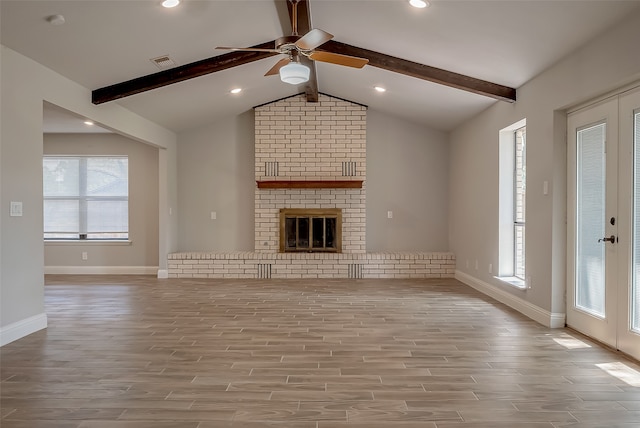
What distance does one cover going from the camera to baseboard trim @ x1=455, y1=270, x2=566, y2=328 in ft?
13.7

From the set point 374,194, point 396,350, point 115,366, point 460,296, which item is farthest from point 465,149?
point 115,366

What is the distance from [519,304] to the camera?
15.9 ft

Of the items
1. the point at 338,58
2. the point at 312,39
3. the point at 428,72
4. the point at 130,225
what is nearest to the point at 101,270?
the point at 130,225

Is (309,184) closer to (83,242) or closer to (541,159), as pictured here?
(541,159)

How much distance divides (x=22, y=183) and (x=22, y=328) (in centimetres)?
130

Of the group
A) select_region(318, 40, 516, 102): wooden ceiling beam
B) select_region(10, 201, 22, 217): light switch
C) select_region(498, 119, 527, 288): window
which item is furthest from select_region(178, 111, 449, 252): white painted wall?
select_region(10, 201, 22, 217): light switch

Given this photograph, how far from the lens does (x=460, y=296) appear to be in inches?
225

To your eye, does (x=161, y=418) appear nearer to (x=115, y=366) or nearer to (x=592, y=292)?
(x=115, y=366)

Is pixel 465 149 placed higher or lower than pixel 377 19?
lower

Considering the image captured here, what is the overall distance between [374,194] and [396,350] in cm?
464

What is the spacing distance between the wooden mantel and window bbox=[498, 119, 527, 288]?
2.54 metres

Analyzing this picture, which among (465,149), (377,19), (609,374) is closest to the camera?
(609,374)

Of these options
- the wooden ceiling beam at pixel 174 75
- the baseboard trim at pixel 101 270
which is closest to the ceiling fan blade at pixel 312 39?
the wooden ceiling beam at pixel 174 75

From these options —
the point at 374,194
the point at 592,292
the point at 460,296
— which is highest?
the point at 374,194
